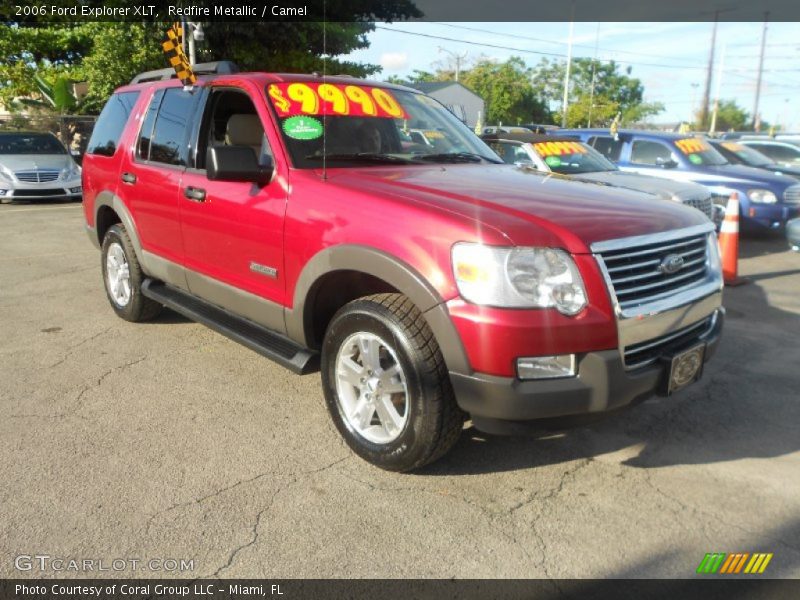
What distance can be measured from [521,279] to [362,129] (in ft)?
5.76

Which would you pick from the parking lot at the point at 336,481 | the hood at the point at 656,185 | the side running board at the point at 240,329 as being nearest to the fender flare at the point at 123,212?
the side running board at the point at 240,329

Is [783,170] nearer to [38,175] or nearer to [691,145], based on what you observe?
[691,145]

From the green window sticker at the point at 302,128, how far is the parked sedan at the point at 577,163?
4607 millimetres

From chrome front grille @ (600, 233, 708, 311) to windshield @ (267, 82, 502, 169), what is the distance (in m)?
1.49

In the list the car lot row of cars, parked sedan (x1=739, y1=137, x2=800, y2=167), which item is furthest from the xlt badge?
parked sedan (x1=739, y1=137, x2=800, y2=167)

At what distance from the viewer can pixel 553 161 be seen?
8.43 m

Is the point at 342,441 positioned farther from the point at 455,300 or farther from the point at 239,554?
the point at 455,300

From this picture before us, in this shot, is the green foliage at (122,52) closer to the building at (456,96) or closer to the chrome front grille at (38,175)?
the chrome front grille at (38,175)

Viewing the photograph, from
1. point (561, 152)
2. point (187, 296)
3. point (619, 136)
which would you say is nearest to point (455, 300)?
point (187, 296)

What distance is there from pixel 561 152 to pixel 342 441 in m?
6.37

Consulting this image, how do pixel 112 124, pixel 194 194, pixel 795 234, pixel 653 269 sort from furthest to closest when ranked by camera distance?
pixel 795 234 < pixel 112 124 < pixel 194 194 < pixel 653 269

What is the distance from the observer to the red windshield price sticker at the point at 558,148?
8516mm

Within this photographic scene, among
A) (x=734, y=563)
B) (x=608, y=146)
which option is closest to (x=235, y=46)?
(x=608, y=146)

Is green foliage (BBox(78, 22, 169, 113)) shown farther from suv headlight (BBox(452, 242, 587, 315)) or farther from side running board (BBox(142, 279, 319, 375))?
suv headlight (BBox(452, 242, 587, 315))
